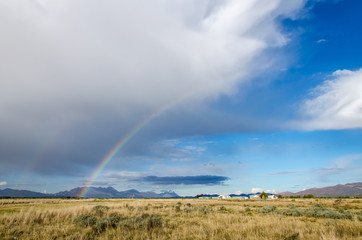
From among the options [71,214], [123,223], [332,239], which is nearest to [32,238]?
[123,223]

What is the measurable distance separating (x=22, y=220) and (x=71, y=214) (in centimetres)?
407

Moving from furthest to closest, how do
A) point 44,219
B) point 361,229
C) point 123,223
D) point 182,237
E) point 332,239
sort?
point 44,219 < point 123,223 < point 361,229 < point 182,237 < point 332,239

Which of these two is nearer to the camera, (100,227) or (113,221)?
(100,227)

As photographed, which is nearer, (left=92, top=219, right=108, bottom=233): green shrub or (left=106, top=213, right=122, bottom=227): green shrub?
(left=92, top=219, right=108, bottom=233): green shrub

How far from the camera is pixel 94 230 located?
11820 millimetres

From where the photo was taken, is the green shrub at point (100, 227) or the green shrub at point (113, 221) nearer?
the green shrub at point (100, 227)

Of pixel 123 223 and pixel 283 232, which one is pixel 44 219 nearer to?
pixel 123 223

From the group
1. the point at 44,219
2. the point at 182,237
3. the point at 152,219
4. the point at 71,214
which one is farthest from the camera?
the point at 71,214

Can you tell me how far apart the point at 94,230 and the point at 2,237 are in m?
4.20

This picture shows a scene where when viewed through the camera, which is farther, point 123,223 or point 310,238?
point 123,223

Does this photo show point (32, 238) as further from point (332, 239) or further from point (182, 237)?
point (332, 239)

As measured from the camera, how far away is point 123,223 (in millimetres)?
12695

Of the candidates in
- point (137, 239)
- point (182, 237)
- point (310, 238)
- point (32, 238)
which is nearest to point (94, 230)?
point (32, 238)

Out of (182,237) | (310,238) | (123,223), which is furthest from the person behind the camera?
(123,223)
